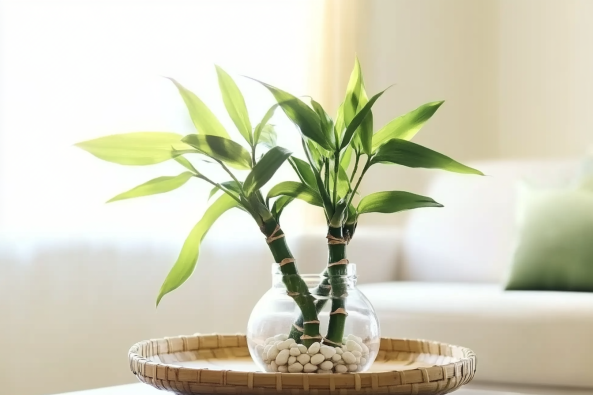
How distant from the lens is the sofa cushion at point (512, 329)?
1.69 m

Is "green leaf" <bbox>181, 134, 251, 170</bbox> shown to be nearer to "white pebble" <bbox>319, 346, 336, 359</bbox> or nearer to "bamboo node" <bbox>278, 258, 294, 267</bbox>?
"bamboo node" <bbox>278, 258, 294, 267</bbox>

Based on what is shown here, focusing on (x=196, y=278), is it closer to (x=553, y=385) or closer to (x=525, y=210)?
(x=525, y=210)

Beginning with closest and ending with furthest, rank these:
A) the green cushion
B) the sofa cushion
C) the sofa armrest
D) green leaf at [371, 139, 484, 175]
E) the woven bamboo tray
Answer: the woven bamboo tray < green leaf at [371, 139, 484, 175] < the sofa cushion < the green cushion < the sofa armrest

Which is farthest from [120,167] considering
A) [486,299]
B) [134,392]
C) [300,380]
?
[300,380]

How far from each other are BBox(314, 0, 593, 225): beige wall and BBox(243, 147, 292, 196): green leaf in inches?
92.4

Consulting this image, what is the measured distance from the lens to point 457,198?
2516 millimetres

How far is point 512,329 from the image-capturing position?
5.69 feet

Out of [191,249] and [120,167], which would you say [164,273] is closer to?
[120,167]

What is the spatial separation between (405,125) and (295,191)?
171 mm

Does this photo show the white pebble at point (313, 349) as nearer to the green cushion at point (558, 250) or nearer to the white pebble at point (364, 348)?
Result: the white pebble at point (364, 348)

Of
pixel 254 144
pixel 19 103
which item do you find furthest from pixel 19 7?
pixel 254 144

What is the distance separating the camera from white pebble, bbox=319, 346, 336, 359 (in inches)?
39.1

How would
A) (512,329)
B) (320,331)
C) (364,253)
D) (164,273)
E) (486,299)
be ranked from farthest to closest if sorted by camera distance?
(164,273) < (364,253) < (486,299) < (512,329) < (320,331)

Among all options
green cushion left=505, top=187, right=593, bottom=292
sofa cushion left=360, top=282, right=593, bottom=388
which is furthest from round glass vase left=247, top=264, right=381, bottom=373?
green cushion left=505, top=187, right=593, bottom=292
